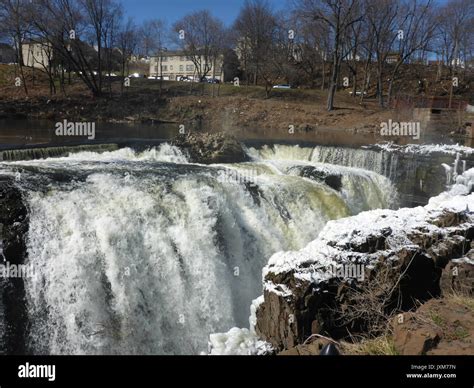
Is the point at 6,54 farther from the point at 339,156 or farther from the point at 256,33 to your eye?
the point at 339,156

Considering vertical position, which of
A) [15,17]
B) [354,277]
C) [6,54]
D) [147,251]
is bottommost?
[147,251]

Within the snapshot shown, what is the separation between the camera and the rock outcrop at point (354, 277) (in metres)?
5.93

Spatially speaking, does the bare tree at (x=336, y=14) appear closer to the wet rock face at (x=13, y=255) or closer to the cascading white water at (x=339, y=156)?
the cascading white water at (x=339, y=156)

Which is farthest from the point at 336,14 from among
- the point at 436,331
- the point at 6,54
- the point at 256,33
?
the point at 6,54

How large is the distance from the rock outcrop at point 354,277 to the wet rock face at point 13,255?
12.1 feet

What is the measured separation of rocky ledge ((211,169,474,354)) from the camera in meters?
5.90

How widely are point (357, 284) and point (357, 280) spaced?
0.22 feet

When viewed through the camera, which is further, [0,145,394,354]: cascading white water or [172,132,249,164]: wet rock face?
[172,132,249,164]: wet rock face

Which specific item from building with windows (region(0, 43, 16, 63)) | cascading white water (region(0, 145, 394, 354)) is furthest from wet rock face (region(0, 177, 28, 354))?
building with windows (region(0, 43, 16, 63))

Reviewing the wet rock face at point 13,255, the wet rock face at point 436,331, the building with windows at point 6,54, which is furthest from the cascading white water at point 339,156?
the building with windows at point 6,54

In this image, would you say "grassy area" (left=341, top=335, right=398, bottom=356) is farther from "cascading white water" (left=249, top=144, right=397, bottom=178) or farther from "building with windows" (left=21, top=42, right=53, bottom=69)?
"building with windows" (left=21, top=42, right=53, bottom=69)

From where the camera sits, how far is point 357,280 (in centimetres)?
624

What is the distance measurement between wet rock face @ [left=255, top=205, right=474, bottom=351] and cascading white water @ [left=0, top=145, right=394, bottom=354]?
207cm

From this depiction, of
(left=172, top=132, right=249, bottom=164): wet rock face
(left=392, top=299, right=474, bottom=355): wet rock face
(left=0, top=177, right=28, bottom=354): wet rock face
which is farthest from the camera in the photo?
(left=172, top=132, right=249, bottom=164): wet rock face
